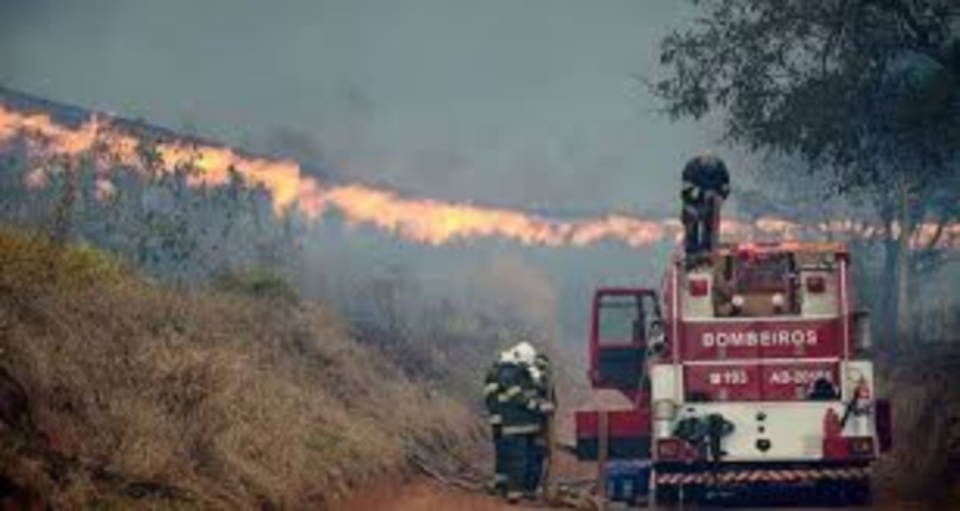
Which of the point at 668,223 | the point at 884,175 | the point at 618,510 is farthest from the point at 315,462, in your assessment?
the point at 668,223

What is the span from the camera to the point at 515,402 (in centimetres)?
1700

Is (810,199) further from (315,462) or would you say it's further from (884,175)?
(315,462)

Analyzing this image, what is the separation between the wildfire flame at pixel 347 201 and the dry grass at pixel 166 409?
493 inches

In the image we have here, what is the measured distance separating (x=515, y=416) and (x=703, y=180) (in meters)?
4.12

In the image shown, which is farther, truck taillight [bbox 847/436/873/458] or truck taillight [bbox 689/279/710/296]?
truck taillight [bbox 689/279/710/296]

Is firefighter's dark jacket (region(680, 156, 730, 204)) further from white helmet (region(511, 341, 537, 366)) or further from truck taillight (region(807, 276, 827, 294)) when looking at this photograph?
white helmet (region(511, 341, 537, 366))

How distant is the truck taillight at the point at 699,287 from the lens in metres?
16.7

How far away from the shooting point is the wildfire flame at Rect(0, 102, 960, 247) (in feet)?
114

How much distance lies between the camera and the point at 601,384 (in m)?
18.3

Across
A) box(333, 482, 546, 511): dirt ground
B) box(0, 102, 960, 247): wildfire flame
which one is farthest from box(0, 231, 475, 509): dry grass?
box(0, 102, 960, 247): wildfire flame

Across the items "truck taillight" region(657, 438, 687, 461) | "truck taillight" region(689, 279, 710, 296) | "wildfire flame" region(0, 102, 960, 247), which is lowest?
"truck taillight" region(657, 438, 687, 461)

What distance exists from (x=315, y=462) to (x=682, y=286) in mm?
5340

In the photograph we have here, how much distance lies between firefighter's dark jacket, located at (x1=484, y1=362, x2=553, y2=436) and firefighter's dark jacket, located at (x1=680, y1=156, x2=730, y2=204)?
10.8ft

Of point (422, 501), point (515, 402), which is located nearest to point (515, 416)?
point (515, 402)
